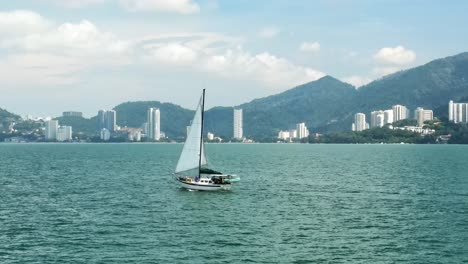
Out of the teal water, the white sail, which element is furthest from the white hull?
the white sail

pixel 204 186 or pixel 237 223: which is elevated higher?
pixel 204 186

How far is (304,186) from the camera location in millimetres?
93188

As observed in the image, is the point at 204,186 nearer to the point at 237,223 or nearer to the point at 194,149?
the point at 194,149

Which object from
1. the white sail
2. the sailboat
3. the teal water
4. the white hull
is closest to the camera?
the teal water

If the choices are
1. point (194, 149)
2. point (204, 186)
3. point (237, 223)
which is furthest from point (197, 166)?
point (237, 223)

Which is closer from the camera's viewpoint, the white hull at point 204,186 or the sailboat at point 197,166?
the white hull at point 204,186

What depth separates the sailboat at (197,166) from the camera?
82.4 m

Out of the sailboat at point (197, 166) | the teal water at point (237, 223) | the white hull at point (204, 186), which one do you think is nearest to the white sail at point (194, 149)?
the sailboat at point (197, 166)

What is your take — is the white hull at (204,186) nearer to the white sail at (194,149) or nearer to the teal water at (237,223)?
the teal water at (237,223)

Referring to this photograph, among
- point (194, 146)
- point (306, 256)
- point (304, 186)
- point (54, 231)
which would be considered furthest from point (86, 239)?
point (304, 186)

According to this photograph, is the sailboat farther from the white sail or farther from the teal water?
the teal water

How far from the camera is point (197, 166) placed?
275 feet

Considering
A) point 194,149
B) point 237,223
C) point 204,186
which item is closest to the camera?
point 237,223

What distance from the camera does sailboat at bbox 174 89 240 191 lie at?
82.4 metres
